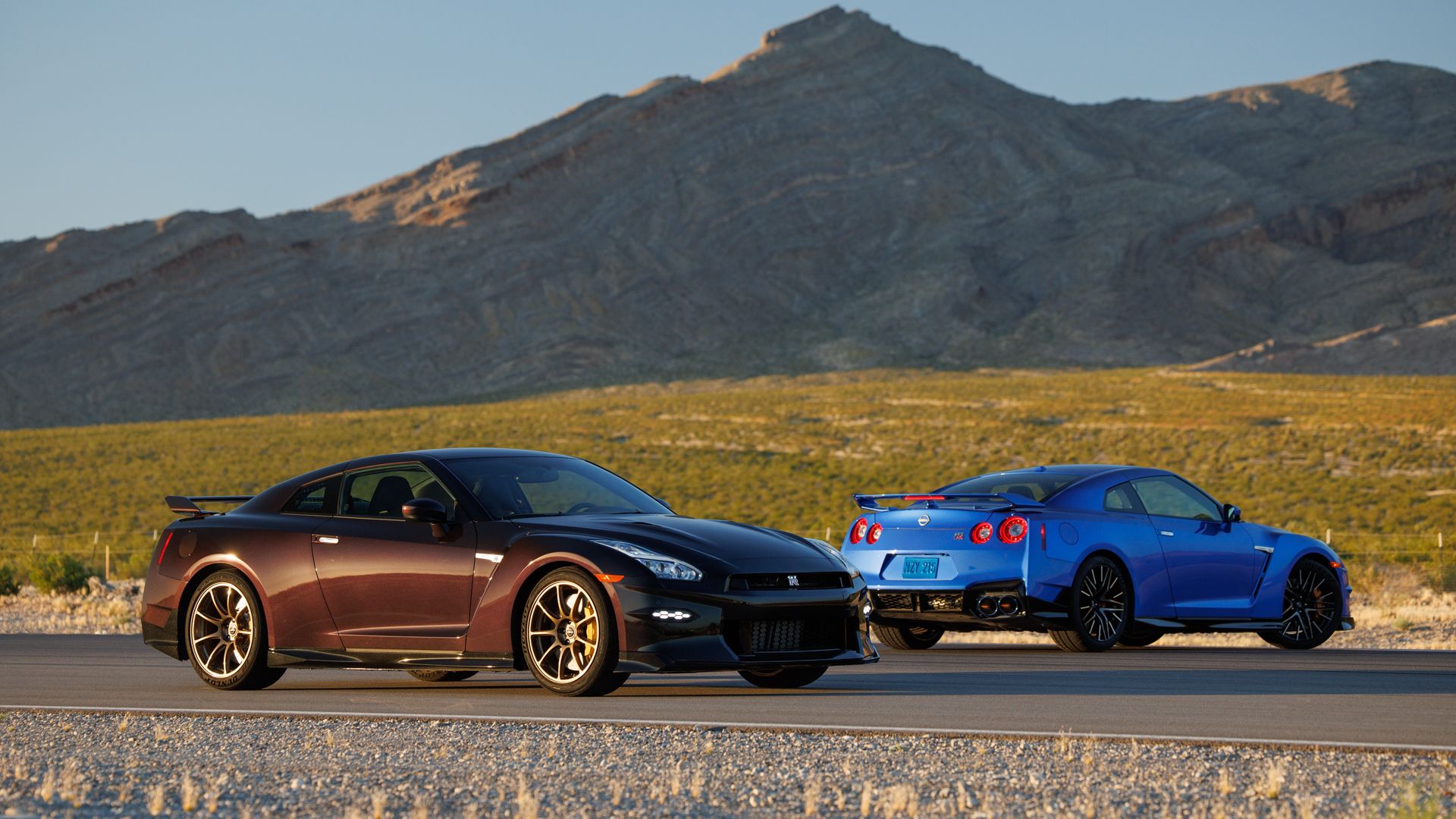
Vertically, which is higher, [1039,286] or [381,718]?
[1039,286]

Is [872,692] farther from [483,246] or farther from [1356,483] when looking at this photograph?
[483,246]

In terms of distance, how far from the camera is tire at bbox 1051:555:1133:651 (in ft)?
41.3

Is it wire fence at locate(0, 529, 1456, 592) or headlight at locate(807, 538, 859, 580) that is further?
wire fence at locate(0, 529, 1456, 592)

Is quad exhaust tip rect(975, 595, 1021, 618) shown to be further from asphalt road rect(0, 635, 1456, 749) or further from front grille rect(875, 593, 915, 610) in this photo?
front grille rect(875, 593, 915, 610)

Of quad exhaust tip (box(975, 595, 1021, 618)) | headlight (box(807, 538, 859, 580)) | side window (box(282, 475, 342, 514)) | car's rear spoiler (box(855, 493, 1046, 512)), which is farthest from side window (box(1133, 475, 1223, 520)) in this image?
side window (box(282, 475, 342, 514))

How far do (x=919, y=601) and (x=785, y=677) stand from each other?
2.42 metres

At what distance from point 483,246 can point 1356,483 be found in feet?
263

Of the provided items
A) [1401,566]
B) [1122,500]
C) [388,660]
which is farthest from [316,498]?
[1401,566]

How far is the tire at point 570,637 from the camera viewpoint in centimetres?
939

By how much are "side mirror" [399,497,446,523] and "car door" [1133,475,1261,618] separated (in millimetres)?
5957

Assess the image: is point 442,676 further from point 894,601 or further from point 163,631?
point 894,601

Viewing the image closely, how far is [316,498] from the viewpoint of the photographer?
1084cm

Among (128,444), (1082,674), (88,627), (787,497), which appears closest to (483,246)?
(128,444)

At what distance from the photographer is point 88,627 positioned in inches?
712
